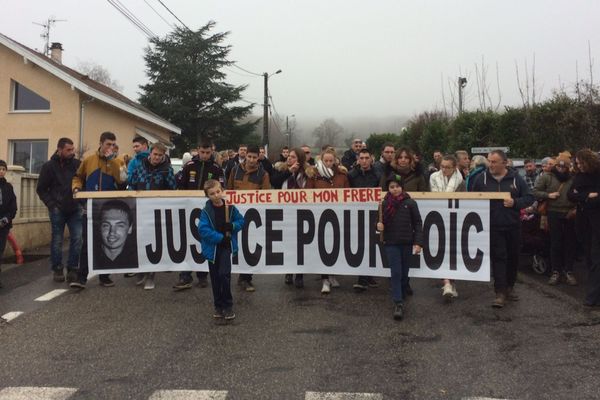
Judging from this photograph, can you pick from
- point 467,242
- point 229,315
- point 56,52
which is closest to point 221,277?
point 229,315

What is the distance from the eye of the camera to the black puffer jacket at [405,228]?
6.02 metres

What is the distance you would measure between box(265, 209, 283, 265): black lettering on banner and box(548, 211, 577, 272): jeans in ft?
13.4

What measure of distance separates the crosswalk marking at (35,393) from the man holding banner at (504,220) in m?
4.74

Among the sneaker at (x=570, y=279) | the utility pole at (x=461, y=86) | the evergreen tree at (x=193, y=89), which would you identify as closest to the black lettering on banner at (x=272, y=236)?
the sneaker at (x=570, y=279)

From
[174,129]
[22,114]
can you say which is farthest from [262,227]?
[174,129]

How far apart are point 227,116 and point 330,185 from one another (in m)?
35.5

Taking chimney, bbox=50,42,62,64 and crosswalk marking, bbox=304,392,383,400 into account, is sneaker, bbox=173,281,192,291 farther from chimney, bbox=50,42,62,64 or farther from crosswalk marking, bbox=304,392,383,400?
chimney, bbox=50,42,62,64

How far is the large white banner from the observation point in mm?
6758

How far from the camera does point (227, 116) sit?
41.5 meters

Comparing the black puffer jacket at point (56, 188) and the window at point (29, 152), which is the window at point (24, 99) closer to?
the window at point (29, 152)

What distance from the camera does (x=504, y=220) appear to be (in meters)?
6.41

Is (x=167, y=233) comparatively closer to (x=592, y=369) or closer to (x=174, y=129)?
(x=592, y=369)

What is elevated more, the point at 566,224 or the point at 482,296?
the point at 566,224

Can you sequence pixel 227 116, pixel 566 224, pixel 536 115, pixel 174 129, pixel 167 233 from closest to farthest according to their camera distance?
pixel 167 233
pixel 566 224
pixel 536 115
pixel 174 129
pixel 227 116
